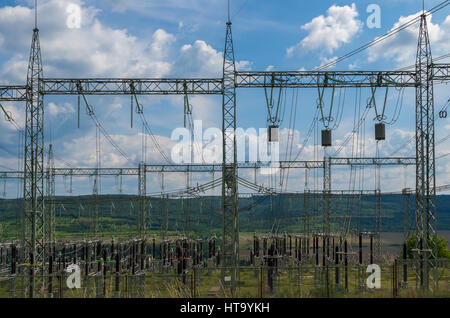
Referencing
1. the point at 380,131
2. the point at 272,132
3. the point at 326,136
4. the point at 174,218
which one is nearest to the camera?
the point at 272,132

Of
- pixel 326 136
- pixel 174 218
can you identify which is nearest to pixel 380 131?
pixel 326 136

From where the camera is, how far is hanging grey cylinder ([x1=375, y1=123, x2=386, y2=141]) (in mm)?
23438

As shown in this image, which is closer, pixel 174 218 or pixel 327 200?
A: pixel 327 200

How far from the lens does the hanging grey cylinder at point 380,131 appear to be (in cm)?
2344

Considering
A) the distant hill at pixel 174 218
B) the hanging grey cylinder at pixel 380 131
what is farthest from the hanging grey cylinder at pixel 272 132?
the distant hill at pixel 174 218

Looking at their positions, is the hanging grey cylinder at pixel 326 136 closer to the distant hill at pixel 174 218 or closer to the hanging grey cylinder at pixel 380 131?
the hanging grey cylinder at pixel 380 131

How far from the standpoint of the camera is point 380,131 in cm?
2352

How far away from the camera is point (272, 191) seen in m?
34.8

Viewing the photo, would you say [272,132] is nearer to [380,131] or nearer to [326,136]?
[326,136]

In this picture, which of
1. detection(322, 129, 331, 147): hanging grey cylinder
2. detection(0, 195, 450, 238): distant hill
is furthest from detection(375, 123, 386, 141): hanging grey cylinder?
detection(0, 195, 450, 238): distant hill

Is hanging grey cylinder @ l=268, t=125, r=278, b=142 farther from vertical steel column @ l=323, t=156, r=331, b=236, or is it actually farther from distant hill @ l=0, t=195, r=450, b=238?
distant hill @ l=0, t=195, r=450, b=238

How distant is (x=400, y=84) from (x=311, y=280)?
55.5ft
